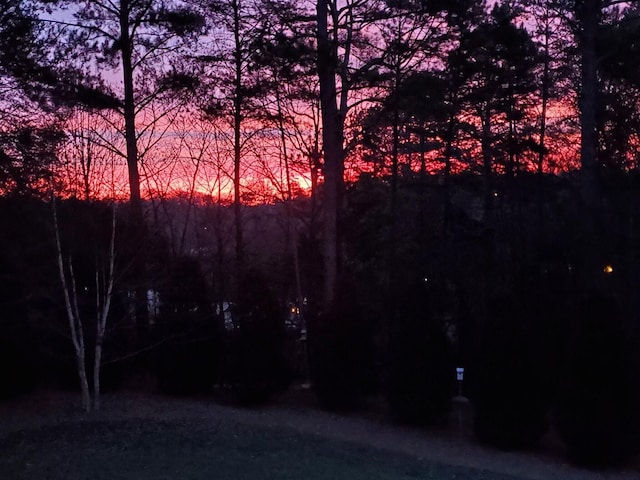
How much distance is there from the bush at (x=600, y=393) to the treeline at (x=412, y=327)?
21mm

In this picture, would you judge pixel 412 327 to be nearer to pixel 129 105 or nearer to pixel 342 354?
pixel 342 354

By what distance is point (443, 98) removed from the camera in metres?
19.2

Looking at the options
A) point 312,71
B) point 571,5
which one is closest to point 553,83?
point 571,5

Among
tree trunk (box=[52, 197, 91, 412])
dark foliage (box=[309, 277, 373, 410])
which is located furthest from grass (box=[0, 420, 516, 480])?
dark foliage (box=[309, 277, 373, 410])

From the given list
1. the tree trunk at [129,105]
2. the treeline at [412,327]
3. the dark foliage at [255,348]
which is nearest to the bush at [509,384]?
the treeline at [412,327]

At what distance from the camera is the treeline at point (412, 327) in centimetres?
1177

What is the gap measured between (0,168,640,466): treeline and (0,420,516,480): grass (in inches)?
86.5

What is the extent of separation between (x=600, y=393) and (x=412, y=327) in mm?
3331

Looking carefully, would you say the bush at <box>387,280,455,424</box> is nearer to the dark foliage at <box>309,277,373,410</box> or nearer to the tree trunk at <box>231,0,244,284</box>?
the dark foliage at <box>309,277,373,410</box>

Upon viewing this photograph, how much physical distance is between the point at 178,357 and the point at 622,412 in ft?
26.3

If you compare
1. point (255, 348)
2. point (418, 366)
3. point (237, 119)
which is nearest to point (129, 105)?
point (237, 119)

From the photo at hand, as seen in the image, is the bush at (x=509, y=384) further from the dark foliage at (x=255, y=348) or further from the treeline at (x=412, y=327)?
the dark foliage at (x=255, y=348)

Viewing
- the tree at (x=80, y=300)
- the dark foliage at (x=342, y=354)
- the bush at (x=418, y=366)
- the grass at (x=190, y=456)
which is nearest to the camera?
the grass at (x=190, y=456)

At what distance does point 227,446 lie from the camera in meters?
10.1
